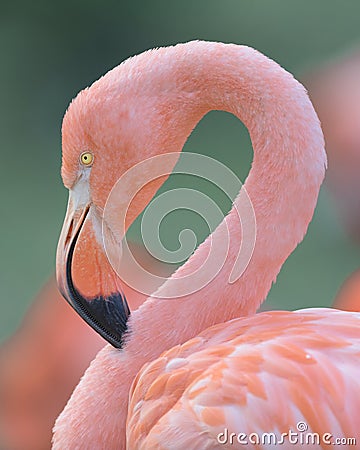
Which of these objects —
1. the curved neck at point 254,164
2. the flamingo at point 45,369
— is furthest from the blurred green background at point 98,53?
the curved neck at point 254,164

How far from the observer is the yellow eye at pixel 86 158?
1.02 metres

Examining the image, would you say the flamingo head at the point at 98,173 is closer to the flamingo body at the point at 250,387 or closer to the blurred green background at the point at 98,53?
the flamingo body at the point at 250,387

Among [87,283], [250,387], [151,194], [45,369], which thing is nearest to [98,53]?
[45,369]

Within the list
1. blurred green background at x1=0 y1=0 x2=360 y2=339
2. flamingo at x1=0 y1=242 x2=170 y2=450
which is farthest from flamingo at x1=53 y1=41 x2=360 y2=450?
blurred green background at x1=0 y1=0 x2=360 y2=339

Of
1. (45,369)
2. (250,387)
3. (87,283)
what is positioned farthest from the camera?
(45,369)

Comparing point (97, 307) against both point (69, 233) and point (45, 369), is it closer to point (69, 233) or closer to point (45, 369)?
point (69, 233)

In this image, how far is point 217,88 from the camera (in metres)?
1.04

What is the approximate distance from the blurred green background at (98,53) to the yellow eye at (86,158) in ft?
6.55

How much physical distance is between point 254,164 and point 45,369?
99 centimetres

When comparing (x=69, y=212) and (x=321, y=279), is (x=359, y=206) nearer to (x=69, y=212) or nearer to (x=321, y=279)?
(x=321, y=279)

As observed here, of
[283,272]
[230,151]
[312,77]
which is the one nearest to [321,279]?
A: [283,272]

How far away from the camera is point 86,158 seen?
1.02 metres

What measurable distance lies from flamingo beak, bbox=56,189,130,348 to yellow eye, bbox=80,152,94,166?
1.7 inches

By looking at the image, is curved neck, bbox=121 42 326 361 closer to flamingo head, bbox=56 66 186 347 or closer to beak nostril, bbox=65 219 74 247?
flamingo head, bbox=56 66 186 347
